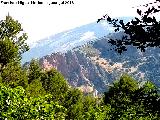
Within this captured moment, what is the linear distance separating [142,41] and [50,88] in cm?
4698

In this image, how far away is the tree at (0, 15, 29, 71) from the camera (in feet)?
117

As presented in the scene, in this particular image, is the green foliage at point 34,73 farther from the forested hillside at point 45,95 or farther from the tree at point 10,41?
the tree at point 10,41

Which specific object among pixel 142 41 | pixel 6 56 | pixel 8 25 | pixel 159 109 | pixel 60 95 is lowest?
pixel 60 95

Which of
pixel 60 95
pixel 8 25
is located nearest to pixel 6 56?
pixel 8 25

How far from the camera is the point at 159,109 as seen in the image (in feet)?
16.7

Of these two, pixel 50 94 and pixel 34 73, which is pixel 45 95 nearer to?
pixel 50 94

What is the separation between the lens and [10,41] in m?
36.4

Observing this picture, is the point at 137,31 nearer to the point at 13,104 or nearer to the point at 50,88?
the point at 13,104

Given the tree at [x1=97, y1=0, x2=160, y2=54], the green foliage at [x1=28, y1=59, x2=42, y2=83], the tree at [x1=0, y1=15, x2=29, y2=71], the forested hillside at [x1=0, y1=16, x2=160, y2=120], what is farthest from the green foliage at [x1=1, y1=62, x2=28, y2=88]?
the tree at [x1=97, y1=0, x2=160, y2=54]

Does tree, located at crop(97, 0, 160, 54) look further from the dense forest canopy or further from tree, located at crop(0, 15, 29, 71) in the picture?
tree, located at crop(0, 15, 29, 71)

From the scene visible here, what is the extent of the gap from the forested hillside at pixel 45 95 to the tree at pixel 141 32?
0.80m

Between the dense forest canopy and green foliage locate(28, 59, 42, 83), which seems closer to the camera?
the dense forest canopy

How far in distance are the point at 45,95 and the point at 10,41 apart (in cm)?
1616

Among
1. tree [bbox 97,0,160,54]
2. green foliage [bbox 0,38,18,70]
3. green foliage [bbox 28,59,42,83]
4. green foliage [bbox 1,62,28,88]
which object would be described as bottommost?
green foliage [bbox 28,59,42,83]
